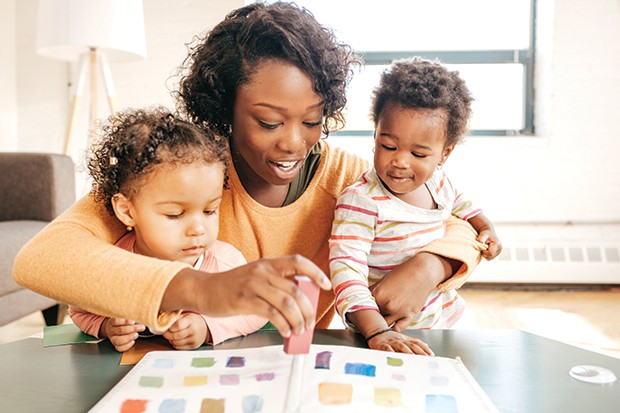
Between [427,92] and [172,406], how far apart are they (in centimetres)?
76

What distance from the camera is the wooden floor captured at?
7.57 ft

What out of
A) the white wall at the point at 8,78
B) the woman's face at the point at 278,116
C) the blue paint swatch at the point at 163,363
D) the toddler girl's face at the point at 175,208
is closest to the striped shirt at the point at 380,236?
the woman's face at the point at 278,116

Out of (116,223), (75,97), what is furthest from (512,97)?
(116,223)

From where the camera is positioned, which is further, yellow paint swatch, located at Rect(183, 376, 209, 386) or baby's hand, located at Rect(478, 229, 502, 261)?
baby's hand, located at Rect(478, 229, 502, 261)

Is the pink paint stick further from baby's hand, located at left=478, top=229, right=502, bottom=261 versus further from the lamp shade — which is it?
the lamp shade

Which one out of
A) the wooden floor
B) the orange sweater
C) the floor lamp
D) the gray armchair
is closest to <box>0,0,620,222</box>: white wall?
the wooden floor

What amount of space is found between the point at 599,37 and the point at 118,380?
3.21 meters

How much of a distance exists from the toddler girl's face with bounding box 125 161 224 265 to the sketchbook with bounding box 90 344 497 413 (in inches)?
8.4

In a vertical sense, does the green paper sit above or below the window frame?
below

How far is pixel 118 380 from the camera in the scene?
0.70 m

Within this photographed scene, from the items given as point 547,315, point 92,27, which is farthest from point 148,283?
point 547,315

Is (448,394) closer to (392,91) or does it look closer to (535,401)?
→ (535,401)

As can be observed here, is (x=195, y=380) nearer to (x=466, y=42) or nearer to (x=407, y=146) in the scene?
(x=407, y=146)

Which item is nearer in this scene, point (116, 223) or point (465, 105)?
point (116, 223)
